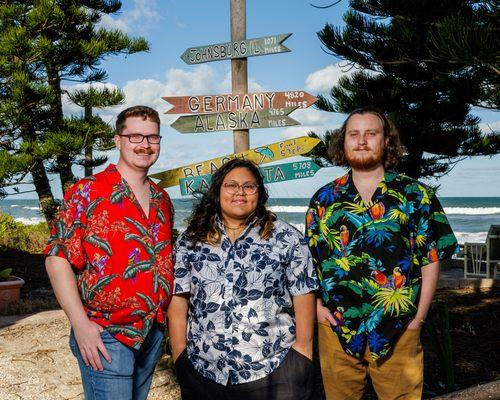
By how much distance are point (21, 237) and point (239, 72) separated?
8.88m

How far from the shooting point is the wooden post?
3.92 meters

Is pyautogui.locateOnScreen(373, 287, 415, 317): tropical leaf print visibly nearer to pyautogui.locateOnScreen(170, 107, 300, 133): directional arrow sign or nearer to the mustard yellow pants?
the mustard yellow pants

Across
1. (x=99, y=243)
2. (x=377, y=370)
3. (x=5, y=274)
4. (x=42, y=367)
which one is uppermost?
(x=99, y=243)

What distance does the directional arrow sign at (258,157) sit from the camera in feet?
12.0

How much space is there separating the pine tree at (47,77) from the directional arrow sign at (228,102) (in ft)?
21.2

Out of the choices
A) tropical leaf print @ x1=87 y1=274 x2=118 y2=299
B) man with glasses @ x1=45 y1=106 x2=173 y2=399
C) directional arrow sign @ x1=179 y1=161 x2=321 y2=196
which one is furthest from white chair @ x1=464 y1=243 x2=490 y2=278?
tropical leaf print @ x1=87 y1=274 x2=118 y2=299

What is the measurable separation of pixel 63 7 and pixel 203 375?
1033 centimetres

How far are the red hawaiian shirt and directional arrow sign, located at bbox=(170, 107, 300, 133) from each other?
1.86 m

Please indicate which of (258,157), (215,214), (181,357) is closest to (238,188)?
(215,214)

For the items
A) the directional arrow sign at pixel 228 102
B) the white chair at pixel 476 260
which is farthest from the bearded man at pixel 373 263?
the white chair at pixel 476 260

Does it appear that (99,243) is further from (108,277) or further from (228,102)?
(228,102)

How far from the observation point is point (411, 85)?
10.7 m

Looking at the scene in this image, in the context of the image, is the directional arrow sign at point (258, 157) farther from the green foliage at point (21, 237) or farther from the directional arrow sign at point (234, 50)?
the green foliage at point (21, 237)

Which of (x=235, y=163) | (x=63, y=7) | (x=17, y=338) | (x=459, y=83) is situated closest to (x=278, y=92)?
(x=235, y=163)
